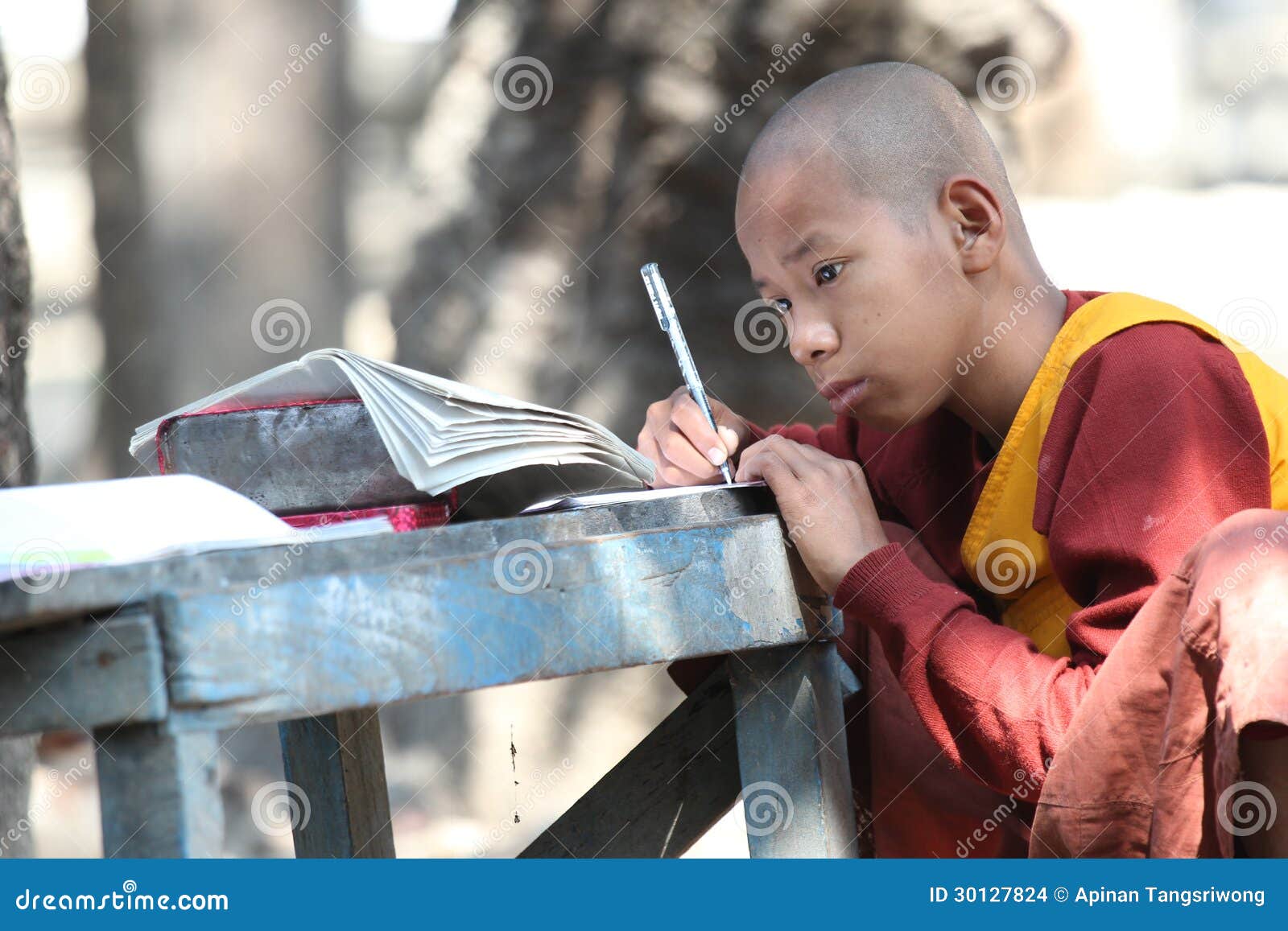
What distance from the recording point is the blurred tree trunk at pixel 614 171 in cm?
263

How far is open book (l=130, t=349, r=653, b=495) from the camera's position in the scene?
1.06m

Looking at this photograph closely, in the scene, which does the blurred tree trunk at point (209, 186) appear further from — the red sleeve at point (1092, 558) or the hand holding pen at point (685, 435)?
the red sleeve at point (1092, 558)

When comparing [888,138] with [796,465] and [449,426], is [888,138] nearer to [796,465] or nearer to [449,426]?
[796,465]

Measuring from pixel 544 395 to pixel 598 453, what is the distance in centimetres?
167

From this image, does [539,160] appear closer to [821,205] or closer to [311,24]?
[311,24]

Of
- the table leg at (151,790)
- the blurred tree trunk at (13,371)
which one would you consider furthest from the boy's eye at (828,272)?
the blurred tree trunk at (13,371)

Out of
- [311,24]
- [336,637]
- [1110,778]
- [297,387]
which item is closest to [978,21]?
[311,24]

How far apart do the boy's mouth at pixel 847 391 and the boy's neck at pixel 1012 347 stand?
0.11 metres

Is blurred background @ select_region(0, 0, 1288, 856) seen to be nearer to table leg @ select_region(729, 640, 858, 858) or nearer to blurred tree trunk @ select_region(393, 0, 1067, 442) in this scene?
blurred tree trunk @ select_region(393, 0, 1067, 442)

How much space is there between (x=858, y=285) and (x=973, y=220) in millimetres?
158

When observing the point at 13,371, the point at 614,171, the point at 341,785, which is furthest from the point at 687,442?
the point at 614,171
